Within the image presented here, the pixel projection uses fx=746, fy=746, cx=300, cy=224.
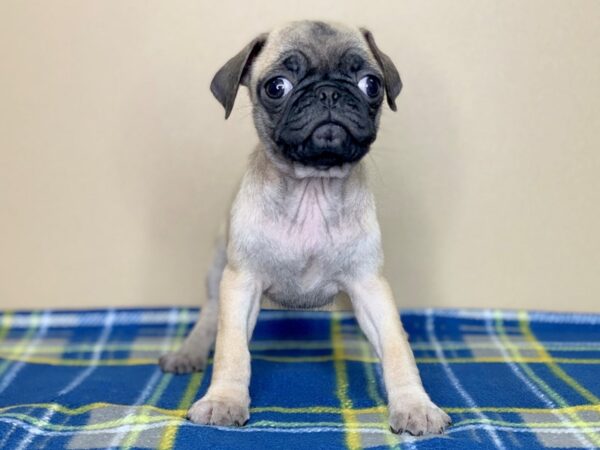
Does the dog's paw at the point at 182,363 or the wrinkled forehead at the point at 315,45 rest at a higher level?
the wrinkled forehead at the point at 315,45

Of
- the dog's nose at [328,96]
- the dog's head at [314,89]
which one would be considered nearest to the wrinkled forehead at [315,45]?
the dog's head at [314,89]

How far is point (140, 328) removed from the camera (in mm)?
3697

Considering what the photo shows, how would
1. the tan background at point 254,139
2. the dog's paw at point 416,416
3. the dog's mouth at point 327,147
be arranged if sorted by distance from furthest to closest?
the tan background at point 254,139 < the dog's mouth at point 327,147 < the dog's paw at point 416,416

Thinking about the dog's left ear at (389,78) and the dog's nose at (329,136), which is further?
the dog's left ear at (389,78)

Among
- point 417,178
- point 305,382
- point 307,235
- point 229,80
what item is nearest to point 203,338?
point 305,382

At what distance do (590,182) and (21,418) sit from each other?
268cm

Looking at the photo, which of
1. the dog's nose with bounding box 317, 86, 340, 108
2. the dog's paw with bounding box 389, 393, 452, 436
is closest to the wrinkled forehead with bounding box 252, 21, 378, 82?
the dog's nose with bounding box 317, 86, 340, 108

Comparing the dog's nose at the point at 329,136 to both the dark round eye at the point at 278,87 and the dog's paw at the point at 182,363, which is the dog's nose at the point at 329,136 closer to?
the dark round eye at the point at 278,87

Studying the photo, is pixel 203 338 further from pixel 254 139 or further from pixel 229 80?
pixel 229 80

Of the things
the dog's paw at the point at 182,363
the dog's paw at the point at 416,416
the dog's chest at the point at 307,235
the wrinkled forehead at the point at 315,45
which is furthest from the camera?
the dog's paw at the point at 182,363

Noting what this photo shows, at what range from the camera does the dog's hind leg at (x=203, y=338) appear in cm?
303

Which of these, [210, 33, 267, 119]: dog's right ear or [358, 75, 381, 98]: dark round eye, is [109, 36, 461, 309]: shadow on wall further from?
[358, 75, 381, 98]: dark round eye

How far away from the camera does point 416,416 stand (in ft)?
7.34

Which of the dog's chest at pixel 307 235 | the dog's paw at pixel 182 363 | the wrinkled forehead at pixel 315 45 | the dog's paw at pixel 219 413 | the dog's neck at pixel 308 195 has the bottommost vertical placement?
the dog's paw at pixel 182 363
